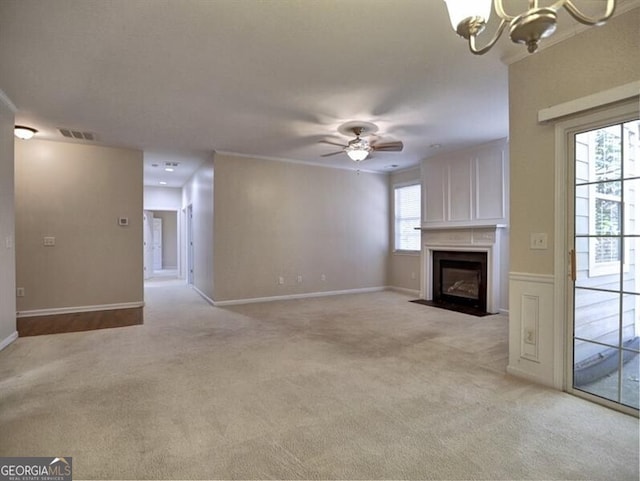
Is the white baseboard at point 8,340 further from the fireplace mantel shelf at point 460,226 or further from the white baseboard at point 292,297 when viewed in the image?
the fireplace mantel shelf at point 460,226

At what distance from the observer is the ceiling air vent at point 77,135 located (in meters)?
4.73

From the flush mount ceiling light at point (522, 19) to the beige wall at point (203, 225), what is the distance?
5.20 metres

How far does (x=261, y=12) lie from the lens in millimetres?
2236

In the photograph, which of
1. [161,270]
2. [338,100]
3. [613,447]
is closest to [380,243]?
[338,100]

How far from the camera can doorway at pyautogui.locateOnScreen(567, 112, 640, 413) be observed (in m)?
2.26

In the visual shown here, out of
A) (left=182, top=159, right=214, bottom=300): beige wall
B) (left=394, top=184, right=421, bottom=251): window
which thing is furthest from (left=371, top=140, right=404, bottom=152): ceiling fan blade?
→ (left=182, top=159, right=214, bottom=300): beige wall

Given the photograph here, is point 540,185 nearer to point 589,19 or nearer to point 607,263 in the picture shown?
point 607,263

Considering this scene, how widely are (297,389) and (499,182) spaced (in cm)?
456

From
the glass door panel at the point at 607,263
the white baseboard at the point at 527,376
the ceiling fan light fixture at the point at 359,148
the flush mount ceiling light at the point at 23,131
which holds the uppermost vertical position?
the flush mount ceiling light at the point at 23,131

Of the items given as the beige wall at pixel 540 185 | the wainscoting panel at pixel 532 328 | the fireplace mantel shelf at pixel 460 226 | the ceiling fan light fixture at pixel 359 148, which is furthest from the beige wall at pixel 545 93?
the fireplace mantel shelf at pixel 460 226

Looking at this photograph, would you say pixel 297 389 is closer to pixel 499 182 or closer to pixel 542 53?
pixel 542 53

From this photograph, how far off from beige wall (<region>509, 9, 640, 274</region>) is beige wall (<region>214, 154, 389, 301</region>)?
4313 mm

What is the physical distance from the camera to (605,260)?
2.40 metres

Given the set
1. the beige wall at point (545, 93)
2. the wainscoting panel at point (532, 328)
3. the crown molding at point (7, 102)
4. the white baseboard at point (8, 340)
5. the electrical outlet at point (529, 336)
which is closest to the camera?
the beige wall at point (545, 93)
